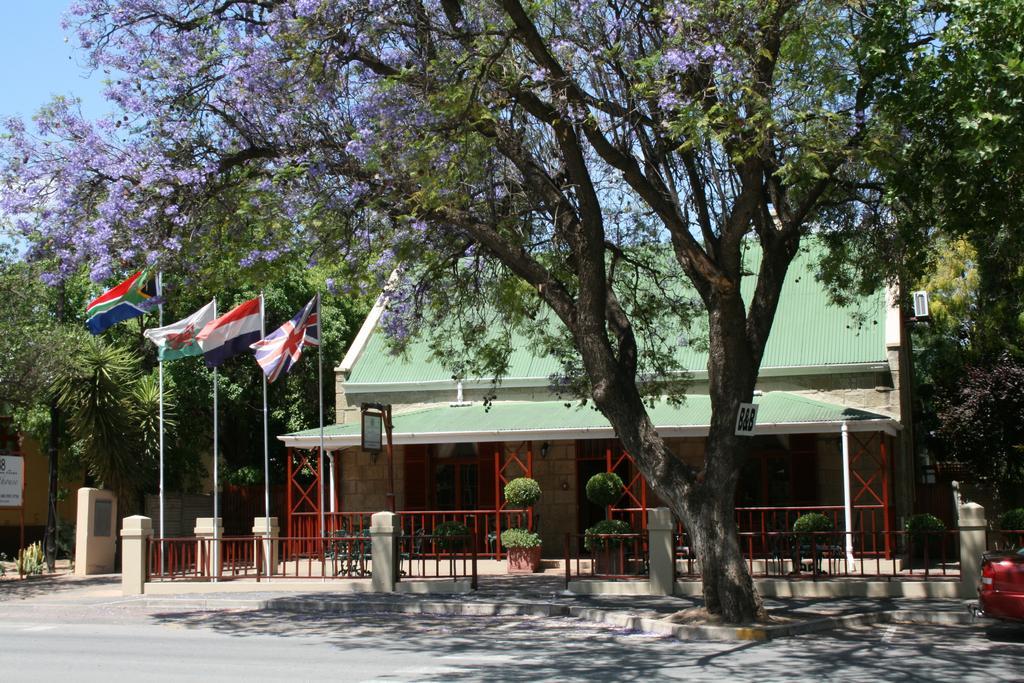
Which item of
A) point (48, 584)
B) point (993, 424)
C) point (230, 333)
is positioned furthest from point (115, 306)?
point (993, 424)

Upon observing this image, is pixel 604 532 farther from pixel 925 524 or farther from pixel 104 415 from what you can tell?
pixel 104 415

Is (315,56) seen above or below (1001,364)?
above

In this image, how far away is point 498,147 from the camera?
15195mm

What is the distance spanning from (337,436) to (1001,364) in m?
15.4

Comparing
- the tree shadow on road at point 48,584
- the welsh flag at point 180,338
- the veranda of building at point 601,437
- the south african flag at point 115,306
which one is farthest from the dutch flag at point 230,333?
the tree shadow on road at point 48,584

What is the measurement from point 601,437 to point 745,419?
8.21m

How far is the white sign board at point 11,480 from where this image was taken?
934 inches

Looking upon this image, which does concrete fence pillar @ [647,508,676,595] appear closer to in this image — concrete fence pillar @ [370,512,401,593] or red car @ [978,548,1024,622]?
concrete fence pillar @ [370,512,401,593]

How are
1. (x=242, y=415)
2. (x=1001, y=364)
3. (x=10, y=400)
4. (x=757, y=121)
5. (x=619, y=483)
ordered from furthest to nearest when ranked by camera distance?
(x=242, y=415)
(x=1001, y=364)
(x=10, y=400)
(x=619, y=483)
(x=757, y=121)

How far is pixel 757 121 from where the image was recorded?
12320 millimetres

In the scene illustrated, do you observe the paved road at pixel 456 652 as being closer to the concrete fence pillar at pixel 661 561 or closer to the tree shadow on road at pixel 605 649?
the tree shadow on road at pixel 605 649

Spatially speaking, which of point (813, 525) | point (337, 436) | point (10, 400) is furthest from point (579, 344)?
point (10, 400)

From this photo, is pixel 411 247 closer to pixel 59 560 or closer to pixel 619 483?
pixel 619 483

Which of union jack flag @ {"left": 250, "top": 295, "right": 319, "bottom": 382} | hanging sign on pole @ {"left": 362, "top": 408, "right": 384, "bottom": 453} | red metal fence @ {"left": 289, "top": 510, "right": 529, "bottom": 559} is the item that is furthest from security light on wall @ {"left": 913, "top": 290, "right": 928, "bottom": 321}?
union jack flag @ {"left": 250, "top": 295, "right": 319, "bottom": 382}
